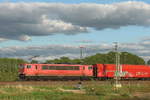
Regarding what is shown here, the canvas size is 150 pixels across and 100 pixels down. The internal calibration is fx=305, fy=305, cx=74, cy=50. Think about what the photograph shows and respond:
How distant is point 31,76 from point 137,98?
32.4m

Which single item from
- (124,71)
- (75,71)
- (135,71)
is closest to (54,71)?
(75,71)

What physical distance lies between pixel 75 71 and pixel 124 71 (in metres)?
14.1

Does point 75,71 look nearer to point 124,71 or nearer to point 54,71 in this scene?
point 54,71

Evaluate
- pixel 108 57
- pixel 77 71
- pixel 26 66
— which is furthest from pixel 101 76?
pixel 108 57

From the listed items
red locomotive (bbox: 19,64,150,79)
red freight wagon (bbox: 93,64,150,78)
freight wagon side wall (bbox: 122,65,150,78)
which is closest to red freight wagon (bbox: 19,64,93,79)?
red locomotive (bbox: 19,64,150,79)

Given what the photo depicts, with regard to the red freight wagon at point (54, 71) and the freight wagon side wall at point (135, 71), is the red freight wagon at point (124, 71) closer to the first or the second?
the freight wagon side wall at point (135, 71)

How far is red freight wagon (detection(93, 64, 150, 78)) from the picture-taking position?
2943 inches

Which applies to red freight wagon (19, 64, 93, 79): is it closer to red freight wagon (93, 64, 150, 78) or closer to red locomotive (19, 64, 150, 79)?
red locomotive (19, 64, 150, 79)

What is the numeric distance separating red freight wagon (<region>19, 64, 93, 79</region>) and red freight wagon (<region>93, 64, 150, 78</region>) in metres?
2.17

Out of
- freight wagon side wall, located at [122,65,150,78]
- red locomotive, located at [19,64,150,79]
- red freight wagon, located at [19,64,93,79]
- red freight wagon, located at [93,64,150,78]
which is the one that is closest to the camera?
red freight wagon, located at [19,64,93,79]

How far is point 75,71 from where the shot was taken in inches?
2785

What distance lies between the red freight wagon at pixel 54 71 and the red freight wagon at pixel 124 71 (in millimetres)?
2166

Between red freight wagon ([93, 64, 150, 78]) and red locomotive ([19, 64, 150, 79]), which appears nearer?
red locomotive ([19, 64, 150, 79])

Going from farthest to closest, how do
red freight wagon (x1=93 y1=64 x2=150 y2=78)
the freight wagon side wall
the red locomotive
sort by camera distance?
the freight wagon side wall
red freight wagon (x1=93 y1=64 x2=150 y2=78)
the red locomotive
